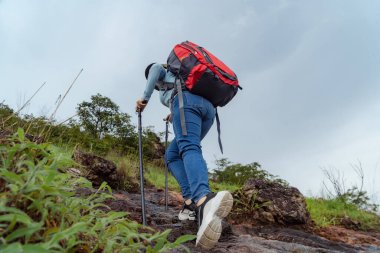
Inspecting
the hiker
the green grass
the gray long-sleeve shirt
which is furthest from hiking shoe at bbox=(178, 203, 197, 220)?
the green grass

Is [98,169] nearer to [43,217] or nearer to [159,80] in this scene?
[159,80]

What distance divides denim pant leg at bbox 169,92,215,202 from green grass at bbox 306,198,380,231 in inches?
122

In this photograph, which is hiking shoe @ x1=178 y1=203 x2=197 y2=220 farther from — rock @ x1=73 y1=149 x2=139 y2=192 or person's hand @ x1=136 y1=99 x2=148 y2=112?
rock @ x1=73 y1=149 x2=139 y2=192

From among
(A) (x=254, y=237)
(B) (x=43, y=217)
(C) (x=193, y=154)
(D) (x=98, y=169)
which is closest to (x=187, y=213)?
(A) (x=254, y=237)

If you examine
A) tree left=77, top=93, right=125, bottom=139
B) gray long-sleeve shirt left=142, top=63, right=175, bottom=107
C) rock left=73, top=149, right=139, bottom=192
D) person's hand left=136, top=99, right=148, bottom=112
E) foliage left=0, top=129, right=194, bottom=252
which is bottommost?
foliage left=0, top=129, right=194, bottom=252

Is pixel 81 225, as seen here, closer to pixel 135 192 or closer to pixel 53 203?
pixel 53 203

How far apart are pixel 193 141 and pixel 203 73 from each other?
65 centimetres

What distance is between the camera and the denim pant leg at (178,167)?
162 inches

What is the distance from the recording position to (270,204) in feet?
17.1

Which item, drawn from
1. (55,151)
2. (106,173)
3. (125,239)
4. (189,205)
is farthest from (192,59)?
(106,173)

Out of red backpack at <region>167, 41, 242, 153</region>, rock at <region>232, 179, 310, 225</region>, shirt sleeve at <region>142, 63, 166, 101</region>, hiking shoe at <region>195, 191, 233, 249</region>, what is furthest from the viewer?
rock at <region>232, 179, 310, 225</region>

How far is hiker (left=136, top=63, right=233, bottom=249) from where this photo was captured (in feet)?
9.82

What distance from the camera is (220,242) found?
3.45m

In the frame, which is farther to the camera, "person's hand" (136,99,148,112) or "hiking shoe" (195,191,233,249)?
"person's hand" (136,99,148,112)
